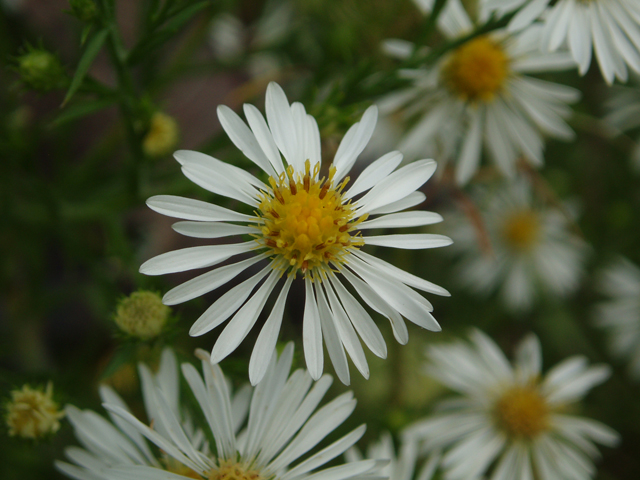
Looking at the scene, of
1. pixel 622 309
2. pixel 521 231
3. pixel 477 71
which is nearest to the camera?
pixel 477 71

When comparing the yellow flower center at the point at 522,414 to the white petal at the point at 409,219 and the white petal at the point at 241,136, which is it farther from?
the white petal at the point at 241,136

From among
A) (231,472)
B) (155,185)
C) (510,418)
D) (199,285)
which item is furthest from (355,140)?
(510,418)

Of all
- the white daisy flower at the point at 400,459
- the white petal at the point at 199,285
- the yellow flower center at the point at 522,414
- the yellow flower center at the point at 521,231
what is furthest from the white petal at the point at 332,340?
the yellow flower center at the point at 521,231

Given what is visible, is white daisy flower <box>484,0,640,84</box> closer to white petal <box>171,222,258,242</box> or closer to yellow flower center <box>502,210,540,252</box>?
white petal <box>171,222,258,242</box>

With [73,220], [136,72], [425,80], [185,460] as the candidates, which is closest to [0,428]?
[185,460]

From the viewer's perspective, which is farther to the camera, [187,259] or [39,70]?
[39,70]

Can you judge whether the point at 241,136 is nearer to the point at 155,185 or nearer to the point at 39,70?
the point at 39,70
